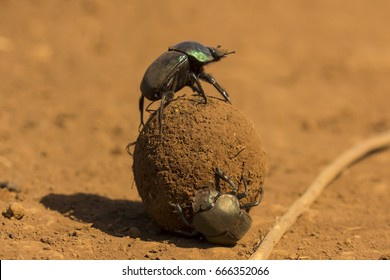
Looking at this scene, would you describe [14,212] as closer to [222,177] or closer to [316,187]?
[222,177]

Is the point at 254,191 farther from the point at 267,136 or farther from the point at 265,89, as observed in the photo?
the point at 265,89

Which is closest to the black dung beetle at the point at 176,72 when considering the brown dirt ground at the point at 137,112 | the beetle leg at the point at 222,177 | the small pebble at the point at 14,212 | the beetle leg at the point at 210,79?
the beetle leg at the point at 210,79

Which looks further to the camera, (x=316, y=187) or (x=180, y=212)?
(x=316, y=187)

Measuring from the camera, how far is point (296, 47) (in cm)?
1083

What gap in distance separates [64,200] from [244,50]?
19.2 ft

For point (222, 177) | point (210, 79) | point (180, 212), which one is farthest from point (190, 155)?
point (210, 79)

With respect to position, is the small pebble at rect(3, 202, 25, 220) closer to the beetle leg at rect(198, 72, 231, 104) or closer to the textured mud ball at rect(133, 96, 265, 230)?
the textured mud ball at rect(133, 96, 265, 230)

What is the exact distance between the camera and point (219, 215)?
14.0 feet

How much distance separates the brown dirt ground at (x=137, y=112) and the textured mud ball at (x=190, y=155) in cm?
36

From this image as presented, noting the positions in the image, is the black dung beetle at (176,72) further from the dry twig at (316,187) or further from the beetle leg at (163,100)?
the dry twig at (316,187)

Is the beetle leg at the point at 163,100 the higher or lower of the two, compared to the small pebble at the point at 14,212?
higher

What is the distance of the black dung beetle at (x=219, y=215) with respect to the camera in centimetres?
427

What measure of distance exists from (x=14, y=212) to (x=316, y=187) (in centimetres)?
290
